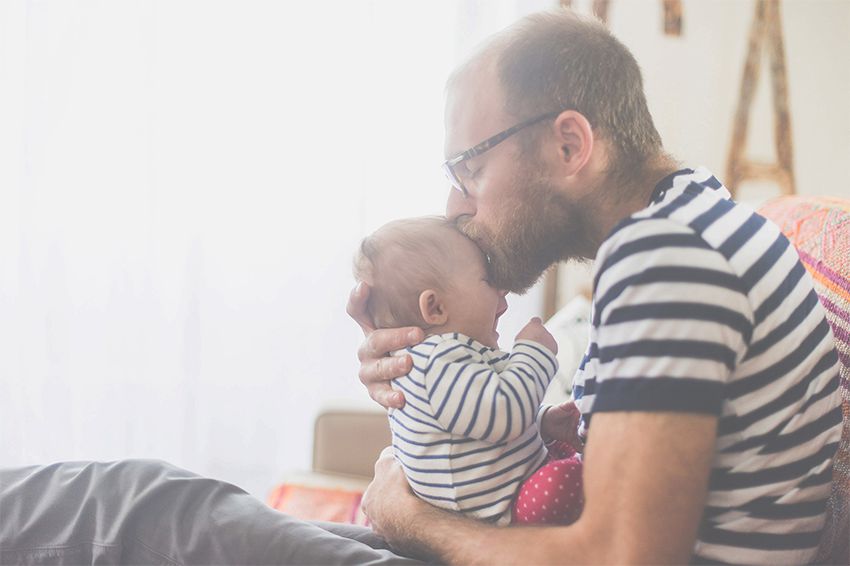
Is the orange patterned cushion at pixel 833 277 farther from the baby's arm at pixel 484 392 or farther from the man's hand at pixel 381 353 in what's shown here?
the man's hand at pixel 381 353

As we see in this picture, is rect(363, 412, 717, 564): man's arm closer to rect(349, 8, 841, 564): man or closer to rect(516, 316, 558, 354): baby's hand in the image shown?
rect(349, 8, 841, 564): man

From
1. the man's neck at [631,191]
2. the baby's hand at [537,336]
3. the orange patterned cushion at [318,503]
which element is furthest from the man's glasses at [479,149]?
the orange patterned cushion at [318,503]

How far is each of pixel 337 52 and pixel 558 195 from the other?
5.49ft

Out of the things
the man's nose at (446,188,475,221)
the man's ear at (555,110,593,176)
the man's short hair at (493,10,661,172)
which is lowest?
the man's nose at (446,188,475,221)

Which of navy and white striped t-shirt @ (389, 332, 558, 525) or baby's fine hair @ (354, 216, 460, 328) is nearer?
navy and white striped t-shirt @ (389, 332, 558, 525)

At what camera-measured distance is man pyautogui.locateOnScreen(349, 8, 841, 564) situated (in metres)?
0.90

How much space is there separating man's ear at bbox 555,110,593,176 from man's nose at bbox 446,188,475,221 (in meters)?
0.19

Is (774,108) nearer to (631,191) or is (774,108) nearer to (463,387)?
(631,191)

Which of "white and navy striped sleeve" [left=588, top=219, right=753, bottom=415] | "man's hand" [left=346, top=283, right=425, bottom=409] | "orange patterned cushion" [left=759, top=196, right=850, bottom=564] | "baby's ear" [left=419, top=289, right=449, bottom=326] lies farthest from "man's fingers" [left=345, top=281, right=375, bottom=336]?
"orange patterned cushion" [left=759, top=196, right=850, bottom=564]

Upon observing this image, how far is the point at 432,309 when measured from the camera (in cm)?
126

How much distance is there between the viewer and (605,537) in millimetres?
938

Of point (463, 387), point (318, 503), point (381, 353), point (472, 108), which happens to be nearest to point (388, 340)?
point (381, 353)

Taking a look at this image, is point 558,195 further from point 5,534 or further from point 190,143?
point 190,143

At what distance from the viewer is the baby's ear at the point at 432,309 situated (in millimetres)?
1241
